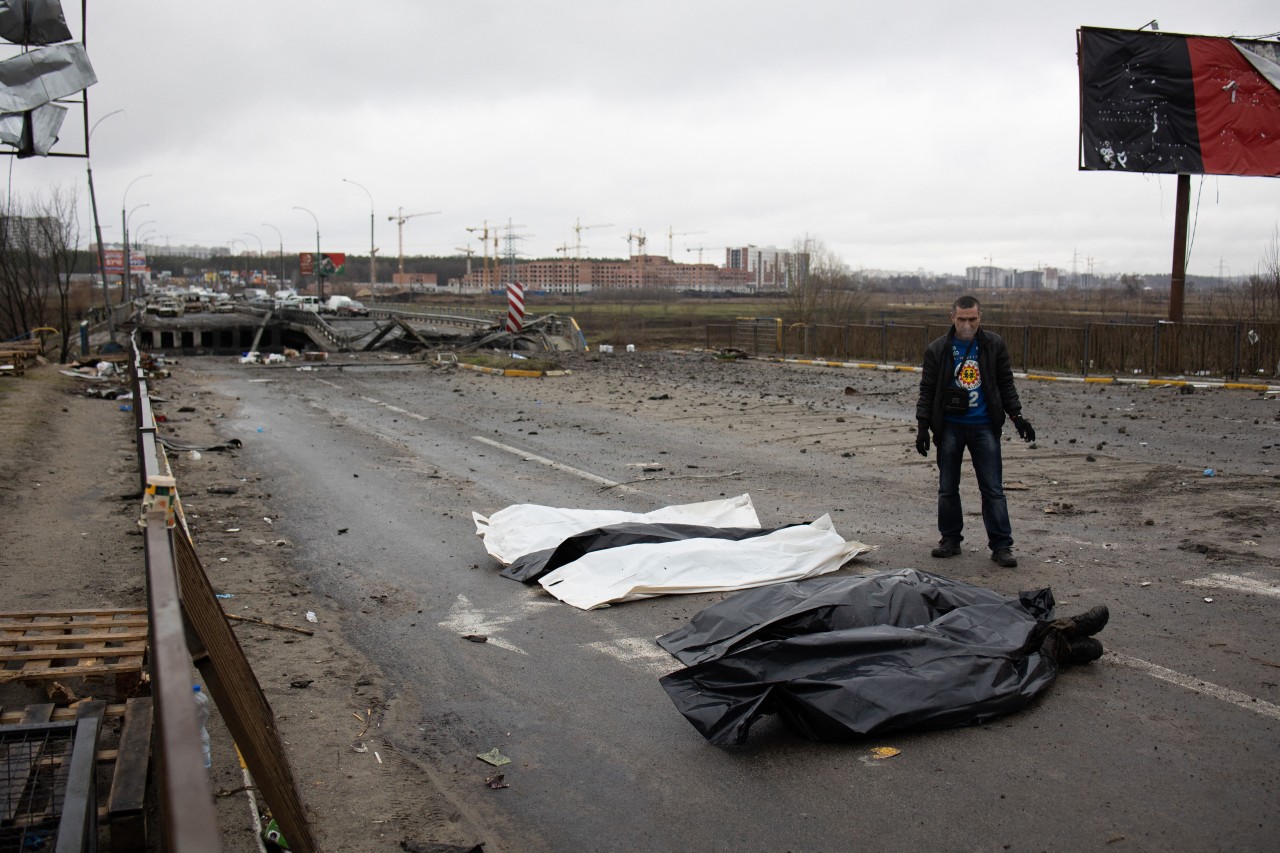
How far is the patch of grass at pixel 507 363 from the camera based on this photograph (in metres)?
29.8

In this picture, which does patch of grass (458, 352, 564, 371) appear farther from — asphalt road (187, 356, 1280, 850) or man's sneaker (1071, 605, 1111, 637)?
man's sneaker (1071, 605, 1111, 637)

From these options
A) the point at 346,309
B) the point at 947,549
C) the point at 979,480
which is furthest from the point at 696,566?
the point at 346,309

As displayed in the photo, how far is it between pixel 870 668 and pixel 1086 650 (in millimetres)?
1334

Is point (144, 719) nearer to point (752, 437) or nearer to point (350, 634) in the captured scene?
point (350, 634)

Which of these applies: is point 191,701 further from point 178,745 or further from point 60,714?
point 60,714

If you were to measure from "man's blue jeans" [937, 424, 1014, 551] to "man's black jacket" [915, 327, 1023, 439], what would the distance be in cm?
11

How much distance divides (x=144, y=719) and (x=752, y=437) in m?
11.4

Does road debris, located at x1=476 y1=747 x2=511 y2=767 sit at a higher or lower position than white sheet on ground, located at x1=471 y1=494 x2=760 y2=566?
lower

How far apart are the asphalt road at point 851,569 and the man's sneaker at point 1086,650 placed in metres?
0.11

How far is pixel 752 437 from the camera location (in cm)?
1510

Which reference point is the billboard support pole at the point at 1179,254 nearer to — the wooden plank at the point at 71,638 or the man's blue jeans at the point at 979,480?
the man's blue jeans at the point at 979,480

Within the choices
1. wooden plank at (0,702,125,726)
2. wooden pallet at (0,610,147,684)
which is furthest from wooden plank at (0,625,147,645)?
wooden plank at (0,702,125,726)

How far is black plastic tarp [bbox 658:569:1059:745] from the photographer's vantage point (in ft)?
14.5

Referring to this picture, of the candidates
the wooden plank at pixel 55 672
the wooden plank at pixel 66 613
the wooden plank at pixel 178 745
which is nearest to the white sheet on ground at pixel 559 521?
the wooden plank at pixel 66 613
